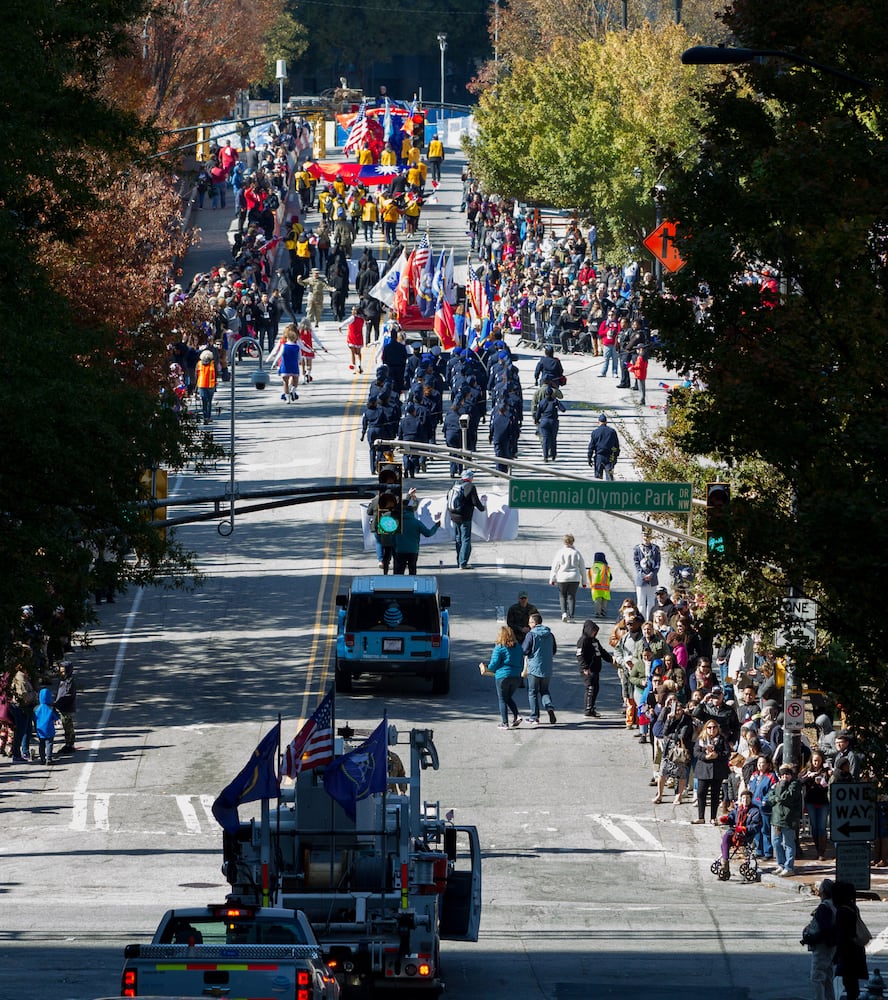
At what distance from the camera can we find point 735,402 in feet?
60.0

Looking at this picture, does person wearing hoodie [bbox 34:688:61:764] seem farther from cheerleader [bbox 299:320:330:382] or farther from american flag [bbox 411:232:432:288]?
american flag [bbox 411:232:432:288]

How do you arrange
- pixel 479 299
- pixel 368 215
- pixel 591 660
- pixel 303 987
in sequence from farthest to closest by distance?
pixel 368 215
pixel 479 299
pixel 591 660
pixel 303 987

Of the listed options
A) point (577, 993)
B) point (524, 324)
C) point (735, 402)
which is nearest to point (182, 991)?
point (577, 993)

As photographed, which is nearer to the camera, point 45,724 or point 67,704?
point 45,724

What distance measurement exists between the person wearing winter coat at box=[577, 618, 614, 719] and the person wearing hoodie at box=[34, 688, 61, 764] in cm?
764

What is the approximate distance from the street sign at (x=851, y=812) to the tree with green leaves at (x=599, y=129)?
1819 inches

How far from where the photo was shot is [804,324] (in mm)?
18266

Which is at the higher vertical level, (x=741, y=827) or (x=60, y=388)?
(x=60, y=388)

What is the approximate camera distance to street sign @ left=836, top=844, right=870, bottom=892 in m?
20.1

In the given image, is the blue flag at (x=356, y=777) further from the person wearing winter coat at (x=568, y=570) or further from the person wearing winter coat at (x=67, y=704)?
the person wearing winter coat at (x=568, y=570)

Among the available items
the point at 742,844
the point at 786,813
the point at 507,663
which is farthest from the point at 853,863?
the point at 507,663

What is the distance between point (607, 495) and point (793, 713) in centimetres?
494

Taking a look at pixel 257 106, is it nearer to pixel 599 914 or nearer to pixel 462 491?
pixel 462 491

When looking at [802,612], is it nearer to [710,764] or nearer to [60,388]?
[710,764]
